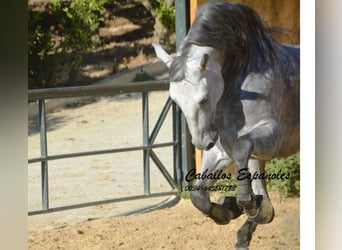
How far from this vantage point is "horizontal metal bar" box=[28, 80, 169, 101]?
5.45 meters

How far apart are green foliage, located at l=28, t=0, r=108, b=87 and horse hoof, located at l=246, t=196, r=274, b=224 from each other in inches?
52.7

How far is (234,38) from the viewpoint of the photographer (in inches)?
222

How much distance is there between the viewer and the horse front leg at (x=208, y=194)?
5.70 meters

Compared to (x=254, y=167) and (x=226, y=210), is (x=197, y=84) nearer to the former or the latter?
(x=254, y=167)

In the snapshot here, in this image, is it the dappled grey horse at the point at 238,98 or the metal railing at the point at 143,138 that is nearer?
A: the metal railing at the point at 143,138

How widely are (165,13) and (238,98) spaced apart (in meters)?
0.64

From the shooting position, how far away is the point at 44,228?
5.52 metres

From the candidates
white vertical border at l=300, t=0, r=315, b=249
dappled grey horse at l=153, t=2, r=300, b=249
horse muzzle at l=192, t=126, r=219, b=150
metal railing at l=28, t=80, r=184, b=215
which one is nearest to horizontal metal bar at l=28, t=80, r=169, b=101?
metal railing at l=28, t=80, r=184, b=215

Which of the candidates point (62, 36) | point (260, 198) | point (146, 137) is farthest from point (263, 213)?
point (62, 36)

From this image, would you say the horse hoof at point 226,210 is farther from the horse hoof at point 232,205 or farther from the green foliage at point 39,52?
the green foliage at point 39,52

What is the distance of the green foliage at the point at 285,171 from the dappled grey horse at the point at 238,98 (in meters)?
0.04

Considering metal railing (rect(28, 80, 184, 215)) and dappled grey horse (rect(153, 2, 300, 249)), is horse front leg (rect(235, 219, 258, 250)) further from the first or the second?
metal railing (rect(28, 80, 184, 215))

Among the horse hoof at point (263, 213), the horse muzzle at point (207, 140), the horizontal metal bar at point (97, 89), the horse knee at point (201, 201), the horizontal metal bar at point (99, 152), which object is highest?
the horizontal metal bar at point (97, 89)

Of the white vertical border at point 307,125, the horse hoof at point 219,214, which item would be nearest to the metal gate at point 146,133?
the horse hoof at point 219,214
